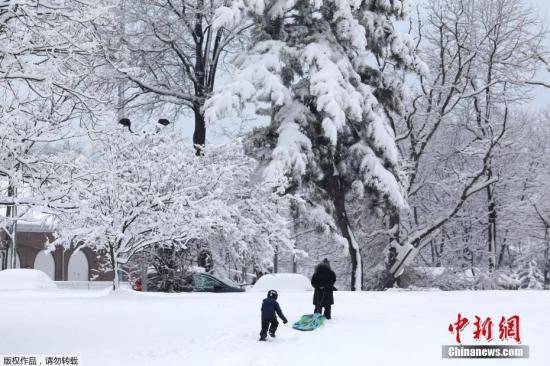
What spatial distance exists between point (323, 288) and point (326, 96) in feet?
35.8

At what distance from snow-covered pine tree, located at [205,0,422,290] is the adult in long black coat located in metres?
Answer: 9.46

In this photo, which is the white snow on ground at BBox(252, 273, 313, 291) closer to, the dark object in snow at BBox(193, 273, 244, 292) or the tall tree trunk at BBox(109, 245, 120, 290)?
the dark object in snow at BBox(193, 273, 244, 292)

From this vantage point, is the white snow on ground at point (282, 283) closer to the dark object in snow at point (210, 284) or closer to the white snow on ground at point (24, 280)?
the dark object in snow at point (210, 284)

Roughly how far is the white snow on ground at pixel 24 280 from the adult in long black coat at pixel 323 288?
16816mm

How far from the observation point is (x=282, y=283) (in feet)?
87.0

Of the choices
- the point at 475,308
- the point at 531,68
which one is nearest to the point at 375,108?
the point at 531,68

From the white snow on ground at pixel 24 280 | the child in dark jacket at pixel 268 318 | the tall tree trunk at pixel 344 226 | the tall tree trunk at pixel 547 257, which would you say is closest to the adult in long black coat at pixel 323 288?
the child in dark jacket at pixel 268 318

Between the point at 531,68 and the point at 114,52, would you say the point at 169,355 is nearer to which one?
the point at 114,52

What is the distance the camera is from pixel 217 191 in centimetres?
2103

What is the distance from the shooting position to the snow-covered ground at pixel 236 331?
1127cm

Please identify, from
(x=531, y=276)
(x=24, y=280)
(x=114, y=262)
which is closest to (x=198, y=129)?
(x=24, y=280)

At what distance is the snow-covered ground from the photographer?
11266 millimetres

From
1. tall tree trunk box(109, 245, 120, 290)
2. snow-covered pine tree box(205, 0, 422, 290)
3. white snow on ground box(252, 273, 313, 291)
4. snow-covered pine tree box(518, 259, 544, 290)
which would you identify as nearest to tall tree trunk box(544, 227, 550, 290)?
snow-covered pine tree box(518, 259, 544, 290)

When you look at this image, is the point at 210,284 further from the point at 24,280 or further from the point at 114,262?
the point at 24,280
